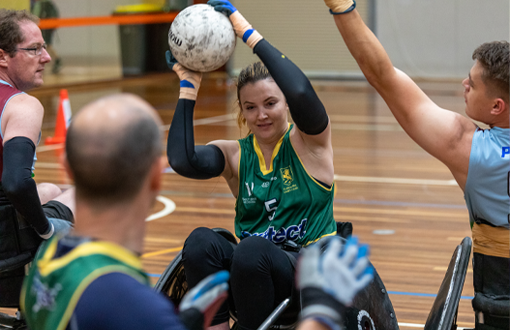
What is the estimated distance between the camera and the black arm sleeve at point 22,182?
2.38 metres

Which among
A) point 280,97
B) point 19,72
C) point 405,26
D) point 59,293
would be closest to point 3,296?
point 19,72

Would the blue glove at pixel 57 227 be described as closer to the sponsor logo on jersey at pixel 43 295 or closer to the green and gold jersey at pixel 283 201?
the green and gold jersey at pixel 283 201

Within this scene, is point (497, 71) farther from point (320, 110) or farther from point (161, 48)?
point (161, 48)

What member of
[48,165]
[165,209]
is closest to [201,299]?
[165,209]

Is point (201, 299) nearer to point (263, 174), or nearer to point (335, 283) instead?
point (335, 283)

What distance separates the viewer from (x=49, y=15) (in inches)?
458

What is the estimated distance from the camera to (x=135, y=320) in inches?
41.4

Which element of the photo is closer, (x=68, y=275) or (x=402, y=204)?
(x=68, y=275)

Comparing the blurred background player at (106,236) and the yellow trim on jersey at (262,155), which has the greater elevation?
the blurred background player at (106,236)

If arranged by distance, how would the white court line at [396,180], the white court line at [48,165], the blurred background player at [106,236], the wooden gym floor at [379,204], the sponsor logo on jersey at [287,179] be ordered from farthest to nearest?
1. the white court line at [48,165]
2. the white court line at [396,180]
3. the wooden gym floor at [379,204]
4. the sponsor logo on jersey at [287,179]
5. the blurred background player at [106,236]

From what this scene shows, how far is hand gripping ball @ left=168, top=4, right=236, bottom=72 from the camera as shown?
7.61 ft

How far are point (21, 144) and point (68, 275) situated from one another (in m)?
1.49

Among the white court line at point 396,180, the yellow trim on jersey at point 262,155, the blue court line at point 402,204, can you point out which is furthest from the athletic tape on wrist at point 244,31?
the white court line at point 396,180

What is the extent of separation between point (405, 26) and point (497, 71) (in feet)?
39.1
